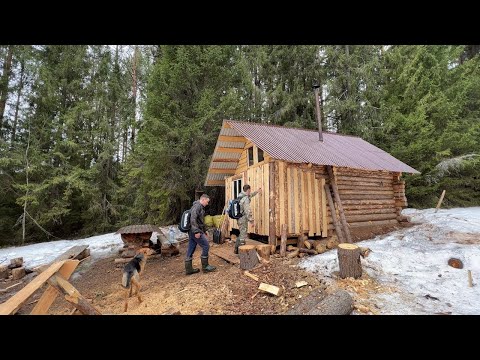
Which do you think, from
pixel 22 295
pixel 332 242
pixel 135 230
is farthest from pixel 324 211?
pixel 22 295

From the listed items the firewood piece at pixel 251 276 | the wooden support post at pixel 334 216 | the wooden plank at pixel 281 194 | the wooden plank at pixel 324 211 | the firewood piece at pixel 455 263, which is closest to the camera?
the firewood piece at pixel 251 276

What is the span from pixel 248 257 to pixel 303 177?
12.8ft

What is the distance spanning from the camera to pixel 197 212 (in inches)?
269

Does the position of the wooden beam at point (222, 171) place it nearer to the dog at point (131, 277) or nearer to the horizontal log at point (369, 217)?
the horizontal log at point (369, 217)

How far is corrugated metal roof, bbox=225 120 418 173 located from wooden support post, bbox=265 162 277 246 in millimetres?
714

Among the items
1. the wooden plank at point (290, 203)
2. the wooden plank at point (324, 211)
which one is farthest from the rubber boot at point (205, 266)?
the wooden plank at point (324, 211)

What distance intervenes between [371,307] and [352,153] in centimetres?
770

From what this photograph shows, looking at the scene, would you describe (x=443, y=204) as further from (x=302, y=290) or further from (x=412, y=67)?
(x=302, y=290)

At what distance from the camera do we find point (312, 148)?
9.92 meters

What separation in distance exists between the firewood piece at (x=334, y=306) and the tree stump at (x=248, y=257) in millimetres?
2464

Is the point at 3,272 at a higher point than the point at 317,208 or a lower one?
lower

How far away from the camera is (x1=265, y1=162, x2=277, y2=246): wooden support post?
27.3 ft

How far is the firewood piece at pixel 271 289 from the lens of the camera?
5048 mm

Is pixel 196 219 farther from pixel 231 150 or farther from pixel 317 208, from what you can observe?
pixel 231 150
